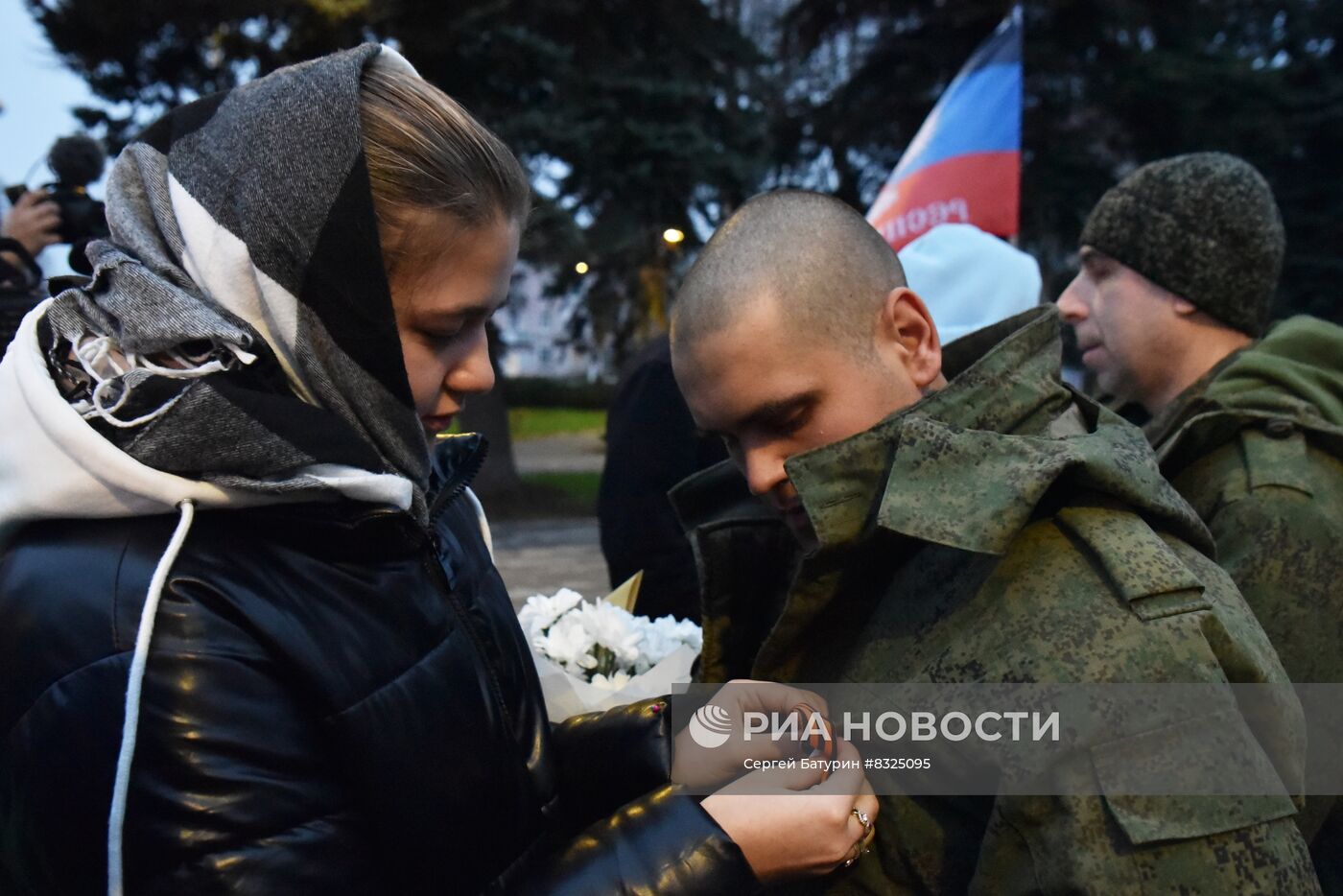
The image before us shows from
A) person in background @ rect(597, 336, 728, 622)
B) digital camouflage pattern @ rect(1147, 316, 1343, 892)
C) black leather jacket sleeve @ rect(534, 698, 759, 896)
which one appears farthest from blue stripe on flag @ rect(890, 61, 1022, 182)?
black leather jacket sleeve @ rect(534, 698, 759, 896)

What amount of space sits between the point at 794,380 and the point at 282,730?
38.0 inches

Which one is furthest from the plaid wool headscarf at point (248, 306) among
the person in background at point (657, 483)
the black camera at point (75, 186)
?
the black camera at point (75, 186)

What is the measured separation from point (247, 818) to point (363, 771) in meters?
0.16

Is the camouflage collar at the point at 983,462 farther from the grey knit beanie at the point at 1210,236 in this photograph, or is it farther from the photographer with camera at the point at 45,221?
the photographer with camera at the point at 45,221

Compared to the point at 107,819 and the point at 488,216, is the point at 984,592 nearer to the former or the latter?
the point at 488,216

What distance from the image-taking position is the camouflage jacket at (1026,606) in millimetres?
1368

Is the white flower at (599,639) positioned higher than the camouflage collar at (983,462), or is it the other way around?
the camouflage collar at (983,462)

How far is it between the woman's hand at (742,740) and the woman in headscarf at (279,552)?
7.0 inches

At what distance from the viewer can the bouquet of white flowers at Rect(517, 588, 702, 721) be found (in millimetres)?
2357

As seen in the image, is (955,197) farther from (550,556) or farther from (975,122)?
(550,556)

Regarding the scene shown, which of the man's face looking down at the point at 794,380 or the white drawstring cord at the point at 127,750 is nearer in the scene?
the white drawstring cord at the point at 127,750

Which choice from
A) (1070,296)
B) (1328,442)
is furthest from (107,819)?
(1070,296)

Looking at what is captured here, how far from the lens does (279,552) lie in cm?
142

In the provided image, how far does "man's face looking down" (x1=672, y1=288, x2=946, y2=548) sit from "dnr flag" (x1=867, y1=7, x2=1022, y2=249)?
12.4ft
